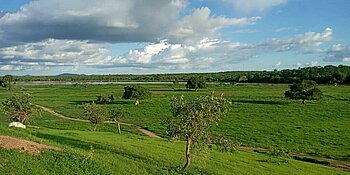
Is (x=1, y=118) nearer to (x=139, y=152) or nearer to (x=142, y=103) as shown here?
(x=142, y=103)

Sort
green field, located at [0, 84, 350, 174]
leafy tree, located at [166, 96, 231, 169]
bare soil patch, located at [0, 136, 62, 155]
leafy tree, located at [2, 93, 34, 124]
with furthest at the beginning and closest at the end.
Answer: leafy tree, located at [2, 93, 34, 124] < leafy tree, located at [166, 96, 231, 169] < green field, located at [0, 84, 350, 174] < bare soil patch, located at [0, 136, 62, 155]

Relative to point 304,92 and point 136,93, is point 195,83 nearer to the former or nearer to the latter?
point 136,93

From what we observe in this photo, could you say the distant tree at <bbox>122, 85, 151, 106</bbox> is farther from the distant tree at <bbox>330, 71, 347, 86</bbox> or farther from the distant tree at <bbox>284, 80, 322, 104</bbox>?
the distant tree at <bbox>330, 71, 347, 86</bbox>

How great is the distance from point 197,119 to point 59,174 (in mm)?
9535

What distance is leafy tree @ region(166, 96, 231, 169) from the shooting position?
84.9ft

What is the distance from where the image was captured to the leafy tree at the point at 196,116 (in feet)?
84.9

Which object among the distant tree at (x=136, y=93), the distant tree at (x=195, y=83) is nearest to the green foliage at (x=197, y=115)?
the distant tree at (x=136, y=93)

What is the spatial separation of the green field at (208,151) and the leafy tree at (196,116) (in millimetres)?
2602

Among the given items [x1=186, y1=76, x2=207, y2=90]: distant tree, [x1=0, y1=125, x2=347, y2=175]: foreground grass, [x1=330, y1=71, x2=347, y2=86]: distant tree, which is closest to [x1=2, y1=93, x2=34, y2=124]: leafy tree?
[x1=0, y1=125, x2=347, y2=175]: foreground grass

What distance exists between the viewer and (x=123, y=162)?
26.3 m

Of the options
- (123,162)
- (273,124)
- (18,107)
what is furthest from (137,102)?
(123,162)

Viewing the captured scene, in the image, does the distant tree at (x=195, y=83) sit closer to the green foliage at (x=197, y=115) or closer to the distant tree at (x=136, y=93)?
the distant tree at (x=136, y=93)

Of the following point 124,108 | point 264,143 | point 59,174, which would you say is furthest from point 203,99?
point 124,108

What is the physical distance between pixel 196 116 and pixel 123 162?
5.75 m
